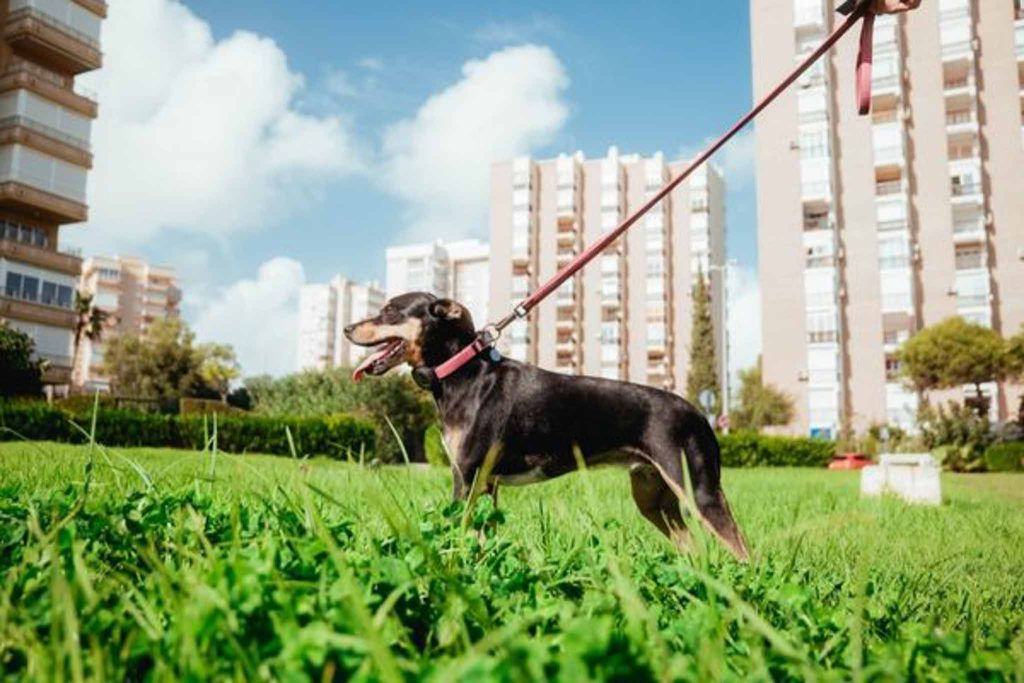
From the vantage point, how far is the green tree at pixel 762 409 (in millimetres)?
45250

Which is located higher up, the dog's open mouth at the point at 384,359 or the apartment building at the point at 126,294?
the apartment building at the point at 126,294

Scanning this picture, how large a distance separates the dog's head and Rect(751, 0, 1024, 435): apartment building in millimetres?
46078

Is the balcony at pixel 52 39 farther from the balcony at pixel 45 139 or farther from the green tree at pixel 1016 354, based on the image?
the green tree at pixel 1016 354

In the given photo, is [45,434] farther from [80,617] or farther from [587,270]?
[587,270]

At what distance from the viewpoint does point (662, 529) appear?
4059 mm

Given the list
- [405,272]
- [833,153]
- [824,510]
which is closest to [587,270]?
[833,153]

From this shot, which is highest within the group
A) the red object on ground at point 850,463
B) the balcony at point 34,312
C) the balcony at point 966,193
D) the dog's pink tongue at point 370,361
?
the balcony at point 966,193

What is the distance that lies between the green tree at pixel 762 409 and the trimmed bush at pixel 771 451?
14307 millimetres

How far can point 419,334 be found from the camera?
4.21 m

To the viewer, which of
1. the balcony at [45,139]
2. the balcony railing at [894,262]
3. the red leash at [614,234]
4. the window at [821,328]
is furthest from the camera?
the window at [821,328]

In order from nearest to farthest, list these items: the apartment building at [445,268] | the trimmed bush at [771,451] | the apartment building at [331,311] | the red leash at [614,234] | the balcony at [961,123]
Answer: the red leash at [614,234], the trimmed bush at [771,451], the balcony at [961,123], the apartment building at [445,268], the apartment building at [331,311]

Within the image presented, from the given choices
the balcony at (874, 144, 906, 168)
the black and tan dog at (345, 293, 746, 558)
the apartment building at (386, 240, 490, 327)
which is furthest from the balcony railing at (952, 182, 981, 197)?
the apartment building at (386, 240, 490, 327)

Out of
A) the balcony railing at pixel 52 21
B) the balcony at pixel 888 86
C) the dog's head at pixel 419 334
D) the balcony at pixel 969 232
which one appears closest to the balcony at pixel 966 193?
the balcony at pixel 969 232

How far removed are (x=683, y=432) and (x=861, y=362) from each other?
48.7 metres
